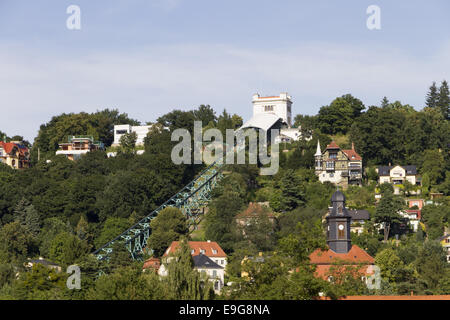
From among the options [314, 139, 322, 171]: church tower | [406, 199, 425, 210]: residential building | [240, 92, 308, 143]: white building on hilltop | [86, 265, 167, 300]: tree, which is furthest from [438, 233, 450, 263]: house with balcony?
[86, 265, 167, 300]: tree

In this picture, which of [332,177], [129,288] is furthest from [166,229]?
[129,288]

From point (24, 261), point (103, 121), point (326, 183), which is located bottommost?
point (24, 261)

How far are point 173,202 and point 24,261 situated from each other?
20.1m

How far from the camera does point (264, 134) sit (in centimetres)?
12075

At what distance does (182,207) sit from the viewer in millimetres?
102625

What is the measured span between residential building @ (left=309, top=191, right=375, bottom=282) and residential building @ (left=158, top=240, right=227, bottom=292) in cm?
791

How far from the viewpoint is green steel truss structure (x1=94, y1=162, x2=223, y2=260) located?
95.1 metres

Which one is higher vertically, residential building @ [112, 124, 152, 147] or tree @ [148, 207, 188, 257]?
residential building @ [112, 124, 152, 147]

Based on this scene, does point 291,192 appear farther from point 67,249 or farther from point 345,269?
point 67,249

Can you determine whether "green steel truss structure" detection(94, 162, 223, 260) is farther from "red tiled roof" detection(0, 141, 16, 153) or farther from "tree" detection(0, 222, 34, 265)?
"red tiled roof" detection(0, 141, 16, 153)

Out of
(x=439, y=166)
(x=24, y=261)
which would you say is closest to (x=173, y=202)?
(x=24, y=261)

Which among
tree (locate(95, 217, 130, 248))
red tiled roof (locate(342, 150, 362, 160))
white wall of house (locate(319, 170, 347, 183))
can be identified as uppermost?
red tiled roof (locate(342, 150, 362, 160))

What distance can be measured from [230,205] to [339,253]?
56.5ft
